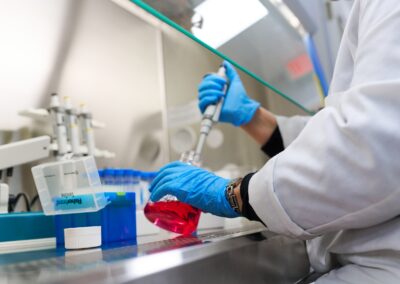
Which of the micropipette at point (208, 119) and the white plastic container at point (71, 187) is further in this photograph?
the micropipette at point (208, 119)

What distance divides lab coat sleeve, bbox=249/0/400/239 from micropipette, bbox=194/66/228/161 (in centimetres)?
36

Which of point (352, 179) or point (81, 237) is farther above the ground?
point (352, 179)

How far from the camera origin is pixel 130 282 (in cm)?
41

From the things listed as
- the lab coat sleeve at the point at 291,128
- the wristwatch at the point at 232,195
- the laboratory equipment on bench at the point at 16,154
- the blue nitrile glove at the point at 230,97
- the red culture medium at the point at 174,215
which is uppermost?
the blue nitrile glove at the point at 230,97

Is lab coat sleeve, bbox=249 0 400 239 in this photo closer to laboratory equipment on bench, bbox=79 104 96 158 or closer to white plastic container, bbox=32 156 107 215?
white plastic container, bbox=32 156 107 215

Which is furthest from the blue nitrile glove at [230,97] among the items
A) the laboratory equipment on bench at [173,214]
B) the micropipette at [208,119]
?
the laboratory equipment on bench at [173,214]

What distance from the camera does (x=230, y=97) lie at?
1.26 m

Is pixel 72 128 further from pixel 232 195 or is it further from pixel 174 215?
pixel 232 195

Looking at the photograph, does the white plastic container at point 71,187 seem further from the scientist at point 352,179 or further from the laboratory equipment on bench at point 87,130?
the laboratory equipment on bench at point 87,130

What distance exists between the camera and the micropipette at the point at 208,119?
3.42ft

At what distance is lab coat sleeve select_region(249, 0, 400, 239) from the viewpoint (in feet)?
1.89

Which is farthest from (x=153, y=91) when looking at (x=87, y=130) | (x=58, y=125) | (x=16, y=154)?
(x=16, y=154)

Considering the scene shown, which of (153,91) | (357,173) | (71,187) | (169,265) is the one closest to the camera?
(169,265)

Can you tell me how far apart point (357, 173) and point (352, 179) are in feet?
0.04
